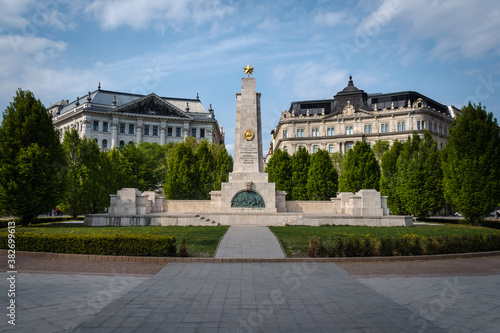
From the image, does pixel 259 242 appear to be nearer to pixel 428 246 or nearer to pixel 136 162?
pixel 428 246

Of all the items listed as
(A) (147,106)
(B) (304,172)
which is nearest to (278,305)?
(B) (304,172)

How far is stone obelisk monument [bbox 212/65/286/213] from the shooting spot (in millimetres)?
28688

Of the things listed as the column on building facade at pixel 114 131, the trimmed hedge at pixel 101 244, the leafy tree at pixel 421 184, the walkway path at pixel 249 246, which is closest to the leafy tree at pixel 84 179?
the trimmed hedge at pixel 101 244

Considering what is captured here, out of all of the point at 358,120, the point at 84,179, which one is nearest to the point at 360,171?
the point at 84,179

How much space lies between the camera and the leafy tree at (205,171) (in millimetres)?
49062

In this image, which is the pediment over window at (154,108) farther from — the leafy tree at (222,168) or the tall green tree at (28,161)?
the tall green tree at (28,161)

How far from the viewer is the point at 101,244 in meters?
14.8

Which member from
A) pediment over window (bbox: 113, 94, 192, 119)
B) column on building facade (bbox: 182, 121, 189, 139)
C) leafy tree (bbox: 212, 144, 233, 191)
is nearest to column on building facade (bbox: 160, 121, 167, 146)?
pediment over window (bbox: 113, 94, 192, 119)

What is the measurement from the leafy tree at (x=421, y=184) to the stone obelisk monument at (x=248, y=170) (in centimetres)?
1533

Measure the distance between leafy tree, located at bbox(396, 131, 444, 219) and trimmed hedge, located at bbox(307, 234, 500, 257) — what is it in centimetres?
2109

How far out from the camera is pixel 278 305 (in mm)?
8195

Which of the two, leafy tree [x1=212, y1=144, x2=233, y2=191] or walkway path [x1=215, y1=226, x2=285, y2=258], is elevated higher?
leafy tree [x1=212, y1=144, x2=233, y2=191]

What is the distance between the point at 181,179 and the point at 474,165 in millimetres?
34431

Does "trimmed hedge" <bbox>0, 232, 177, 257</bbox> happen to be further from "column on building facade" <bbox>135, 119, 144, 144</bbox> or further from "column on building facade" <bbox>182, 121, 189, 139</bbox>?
"column on building facade" <bbox>182, 121, 189, 139</bbox>
